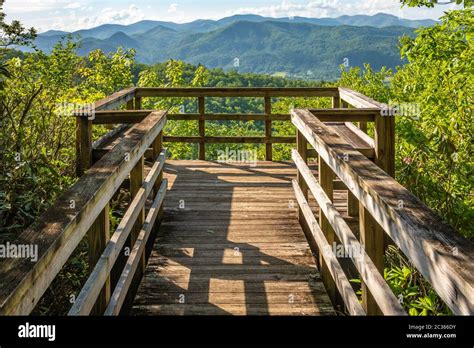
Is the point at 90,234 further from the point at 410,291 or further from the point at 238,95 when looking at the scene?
the point at 238,95

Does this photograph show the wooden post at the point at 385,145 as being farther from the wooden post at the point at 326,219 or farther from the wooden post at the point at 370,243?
the wooden post at the point at 370,243

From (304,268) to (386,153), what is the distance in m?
1.43

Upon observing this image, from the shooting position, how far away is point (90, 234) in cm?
283

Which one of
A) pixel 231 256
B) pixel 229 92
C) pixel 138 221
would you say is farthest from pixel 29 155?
pixel 229 92

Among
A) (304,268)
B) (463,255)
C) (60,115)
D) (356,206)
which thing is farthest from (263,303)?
(60,115)

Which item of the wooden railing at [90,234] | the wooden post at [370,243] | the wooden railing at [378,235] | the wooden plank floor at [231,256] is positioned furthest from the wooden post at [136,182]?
the wooden post at [370,243]

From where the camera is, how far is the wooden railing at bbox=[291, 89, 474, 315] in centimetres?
166

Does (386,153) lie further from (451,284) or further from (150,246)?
(451,284)

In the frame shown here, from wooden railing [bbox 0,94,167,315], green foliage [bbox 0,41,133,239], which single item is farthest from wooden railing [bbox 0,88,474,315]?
green foliage [bbox 0,41,133,239]

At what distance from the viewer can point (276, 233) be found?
541 centimetres

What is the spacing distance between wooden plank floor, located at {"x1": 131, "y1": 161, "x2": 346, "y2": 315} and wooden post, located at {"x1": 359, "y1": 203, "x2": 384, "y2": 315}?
31.6 inches

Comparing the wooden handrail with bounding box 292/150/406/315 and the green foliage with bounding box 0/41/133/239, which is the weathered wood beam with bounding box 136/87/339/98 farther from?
the wooden handrail with bounding box 292/150/406/315

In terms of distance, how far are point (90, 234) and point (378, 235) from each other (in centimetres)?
163
